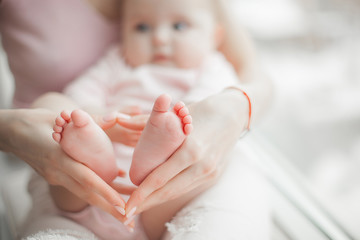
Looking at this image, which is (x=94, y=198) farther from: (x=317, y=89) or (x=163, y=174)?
(x=317, y=89)

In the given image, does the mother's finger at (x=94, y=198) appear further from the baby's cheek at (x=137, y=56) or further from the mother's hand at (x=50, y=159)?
the baby's cheek at (x=137, y=56)

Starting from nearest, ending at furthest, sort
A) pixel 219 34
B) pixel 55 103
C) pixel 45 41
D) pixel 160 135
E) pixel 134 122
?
pixel 160 135, pixel 134 122, pixel 55 103, pixel 45 41, pixel 219 34

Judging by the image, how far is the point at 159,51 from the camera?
97cm

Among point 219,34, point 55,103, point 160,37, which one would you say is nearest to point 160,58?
point 160,37

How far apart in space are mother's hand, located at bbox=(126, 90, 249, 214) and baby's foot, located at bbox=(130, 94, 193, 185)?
19 millimetres

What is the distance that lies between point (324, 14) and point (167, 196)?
150 cm

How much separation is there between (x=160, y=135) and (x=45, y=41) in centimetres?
53

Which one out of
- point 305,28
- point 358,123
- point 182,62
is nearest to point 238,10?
point 305,28

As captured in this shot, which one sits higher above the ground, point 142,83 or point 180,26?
point 180,26

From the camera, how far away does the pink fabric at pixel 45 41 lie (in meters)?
0.93

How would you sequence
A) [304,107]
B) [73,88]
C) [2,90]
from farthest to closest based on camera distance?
1. [304,107]
2. [2,90]
3. [73,88]

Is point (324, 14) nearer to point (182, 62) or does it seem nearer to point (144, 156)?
point (182, 62)

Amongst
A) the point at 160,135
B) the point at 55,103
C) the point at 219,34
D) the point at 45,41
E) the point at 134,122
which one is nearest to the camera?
the point at 160,135

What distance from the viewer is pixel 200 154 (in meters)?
0.64
